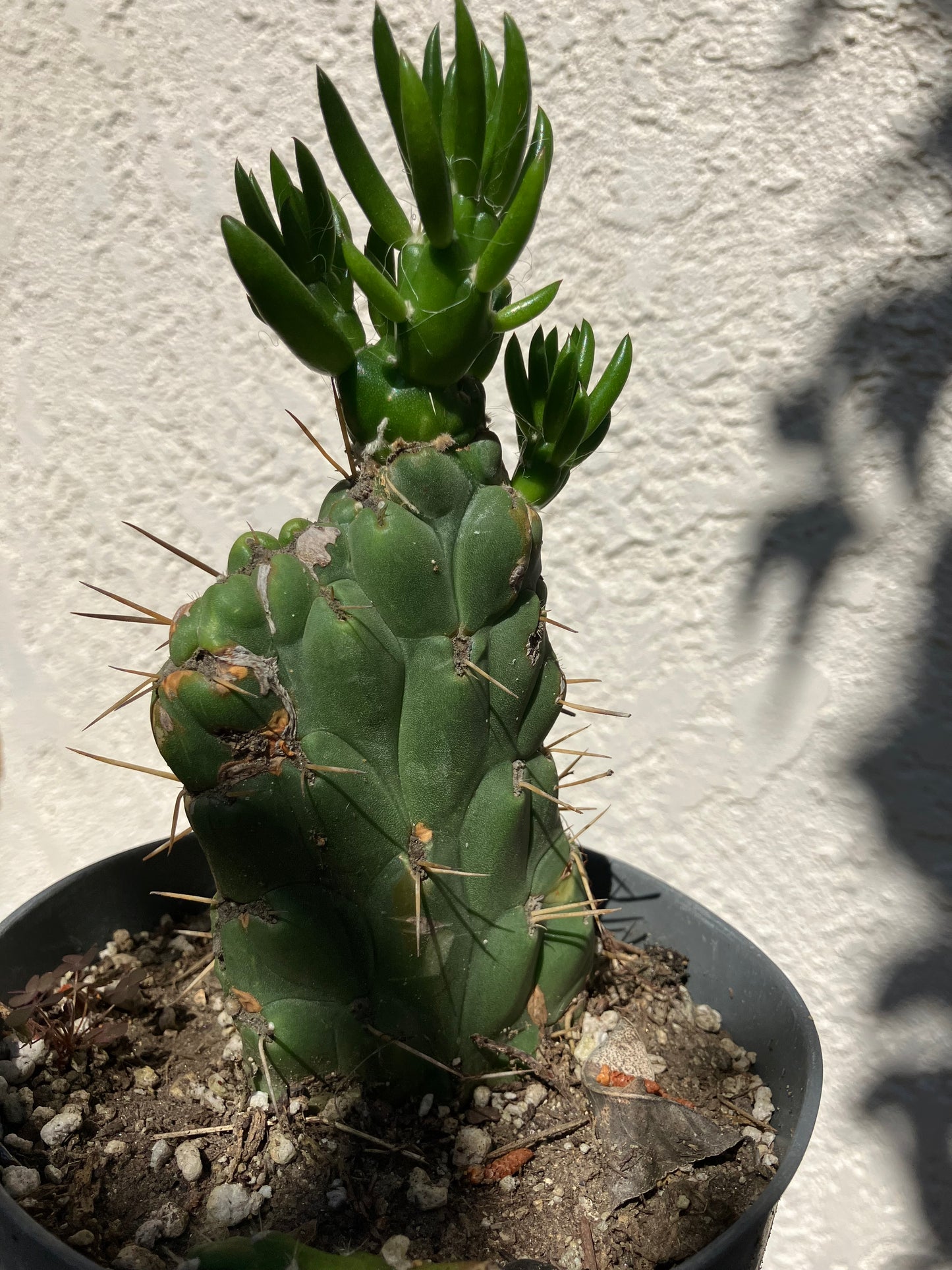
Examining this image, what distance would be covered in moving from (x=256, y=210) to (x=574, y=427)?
0.25m

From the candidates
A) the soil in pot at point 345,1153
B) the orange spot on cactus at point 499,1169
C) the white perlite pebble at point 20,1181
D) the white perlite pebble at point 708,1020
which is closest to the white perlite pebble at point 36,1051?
the soil in pot at point 345,1153

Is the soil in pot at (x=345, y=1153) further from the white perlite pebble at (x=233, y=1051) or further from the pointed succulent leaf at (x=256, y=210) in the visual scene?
the pointed succulent leaf at (x=256, y=210)

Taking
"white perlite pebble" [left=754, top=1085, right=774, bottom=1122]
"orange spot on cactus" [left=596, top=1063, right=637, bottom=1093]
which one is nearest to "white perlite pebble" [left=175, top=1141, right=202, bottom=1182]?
"orange spot on cactus" [left=596, top=1063, right=637, bottom=1093]

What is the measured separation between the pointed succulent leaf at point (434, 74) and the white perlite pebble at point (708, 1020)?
74cm

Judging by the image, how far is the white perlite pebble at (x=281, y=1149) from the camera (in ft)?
2.10

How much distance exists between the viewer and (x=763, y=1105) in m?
0.72

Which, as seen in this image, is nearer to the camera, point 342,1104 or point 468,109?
point 468,109

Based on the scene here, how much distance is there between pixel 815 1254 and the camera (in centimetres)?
135

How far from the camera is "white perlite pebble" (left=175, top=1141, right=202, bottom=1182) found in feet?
2.06

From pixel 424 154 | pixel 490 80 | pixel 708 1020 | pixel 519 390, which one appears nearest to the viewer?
pixel 424 154

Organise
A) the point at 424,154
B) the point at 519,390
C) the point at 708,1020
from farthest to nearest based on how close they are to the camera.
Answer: the point at 708,1020
the point at 519,390
the point at 424,154

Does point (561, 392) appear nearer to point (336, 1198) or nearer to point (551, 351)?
point (551, 351)

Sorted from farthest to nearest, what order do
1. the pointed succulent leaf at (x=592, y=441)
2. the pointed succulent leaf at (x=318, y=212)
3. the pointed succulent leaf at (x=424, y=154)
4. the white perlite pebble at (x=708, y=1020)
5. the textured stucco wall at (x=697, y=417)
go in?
the textured stucco wall at (x=697, y=417)
the white perlite pebble at (x=708, y=1020)
the pointed succulent leaf at (x=592, y=441)
the pointed succulent leaf at (x=318, y=212)
the pointed succulent leaf at (x=424, y=154)

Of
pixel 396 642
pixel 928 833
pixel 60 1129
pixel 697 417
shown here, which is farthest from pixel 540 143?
pixel 928 833
